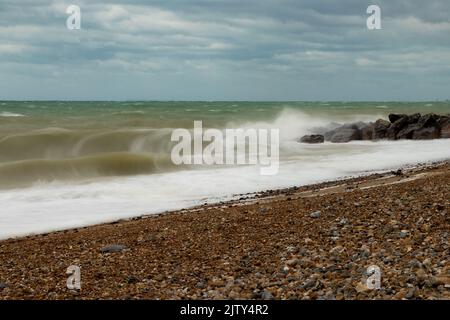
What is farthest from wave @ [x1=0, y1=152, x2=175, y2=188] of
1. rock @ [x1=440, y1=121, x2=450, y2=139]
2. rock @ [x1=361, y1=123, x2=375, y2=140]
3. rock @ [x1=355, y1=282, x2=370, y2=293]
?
rock @ [x1=440, y1=121, x2=450, y2=139]

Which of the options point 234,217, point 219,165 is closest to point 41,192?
point 219,165

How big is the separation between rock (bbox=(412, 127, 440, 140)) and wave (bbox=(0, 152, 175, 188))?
51.1ft

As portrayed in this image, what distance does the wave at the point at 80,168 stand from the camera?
69.8 feet

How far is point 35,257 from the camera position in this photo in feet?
28.9

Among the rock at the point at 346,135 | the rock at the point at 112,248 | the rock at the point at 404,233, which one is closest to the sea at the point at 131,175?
the rock at the point at 346,135

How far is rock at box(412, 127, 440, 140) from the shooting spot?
109 feet

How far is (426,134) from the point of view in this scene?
33281mm

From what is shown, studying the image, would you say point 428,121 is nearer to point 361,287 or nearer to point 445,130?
point 445,130

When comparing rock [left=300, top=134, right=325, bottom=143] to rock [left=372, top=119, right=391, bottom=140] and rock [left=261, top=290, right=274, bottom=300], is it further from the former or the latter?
rock [left=261, top=290, right=274, bottom=300]

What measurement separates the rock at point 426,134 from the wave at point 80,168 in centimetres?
1558

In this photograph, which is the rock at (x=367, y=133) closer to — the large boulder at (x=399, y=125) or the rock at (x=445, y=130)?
the large boulder at (x=399, y=125)

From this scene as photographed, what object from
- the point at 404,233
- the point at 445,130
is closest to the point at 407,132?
the point at 445,130
